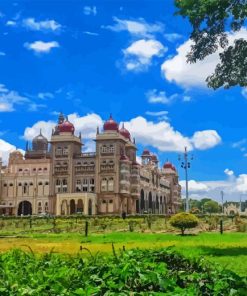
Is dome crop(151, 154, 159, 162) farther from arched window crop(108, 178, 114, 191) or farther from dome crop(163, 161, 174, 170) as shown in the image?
arched window crop(108, 178, 114, 191)

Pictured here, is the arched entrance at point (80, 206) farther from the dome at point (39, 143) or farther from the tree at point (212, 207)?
the tree at point (212, 207)

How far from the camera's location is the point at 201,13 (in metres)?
18.2

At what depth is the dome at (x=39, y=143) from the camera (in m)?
103

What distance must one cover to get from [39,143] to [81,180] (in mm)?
23961

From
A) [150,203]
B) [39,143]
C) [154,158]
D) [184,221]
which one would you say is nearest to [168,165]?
[154,158]

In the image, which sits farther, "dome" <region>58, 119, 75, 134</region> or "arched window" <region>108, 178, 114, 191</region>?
"dome" <region>58, 119, 75, 134</region>

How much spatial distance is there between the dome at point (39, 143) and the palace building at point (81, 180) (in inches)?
303

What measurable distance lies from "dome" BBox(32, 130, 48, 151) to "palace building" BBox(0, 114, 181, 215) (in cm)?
769

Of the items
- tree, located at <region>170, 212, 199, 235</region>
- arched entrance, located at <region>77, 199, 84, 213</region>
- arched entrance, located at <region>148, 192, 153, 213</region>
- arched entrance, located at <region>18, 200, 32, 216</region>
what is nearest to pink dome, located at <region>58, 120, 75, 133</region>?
arched entrance, located at <region>77, 199, 84, 213</region>

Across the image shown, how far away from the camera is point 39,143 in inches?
4067

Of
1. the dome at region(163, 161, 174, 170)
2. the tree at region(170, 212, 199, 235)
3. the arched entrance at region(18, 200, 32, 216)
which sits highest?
the dome at region(163, 161, 174, 170)

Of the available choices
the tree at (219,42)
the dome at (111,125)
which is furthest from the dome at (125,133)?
the tree at (219,42)

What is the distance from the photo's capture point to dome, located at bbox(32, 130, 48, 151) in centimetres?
10331

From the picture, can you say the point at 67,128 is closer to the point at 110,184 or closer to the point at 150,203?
the point at 110,184
